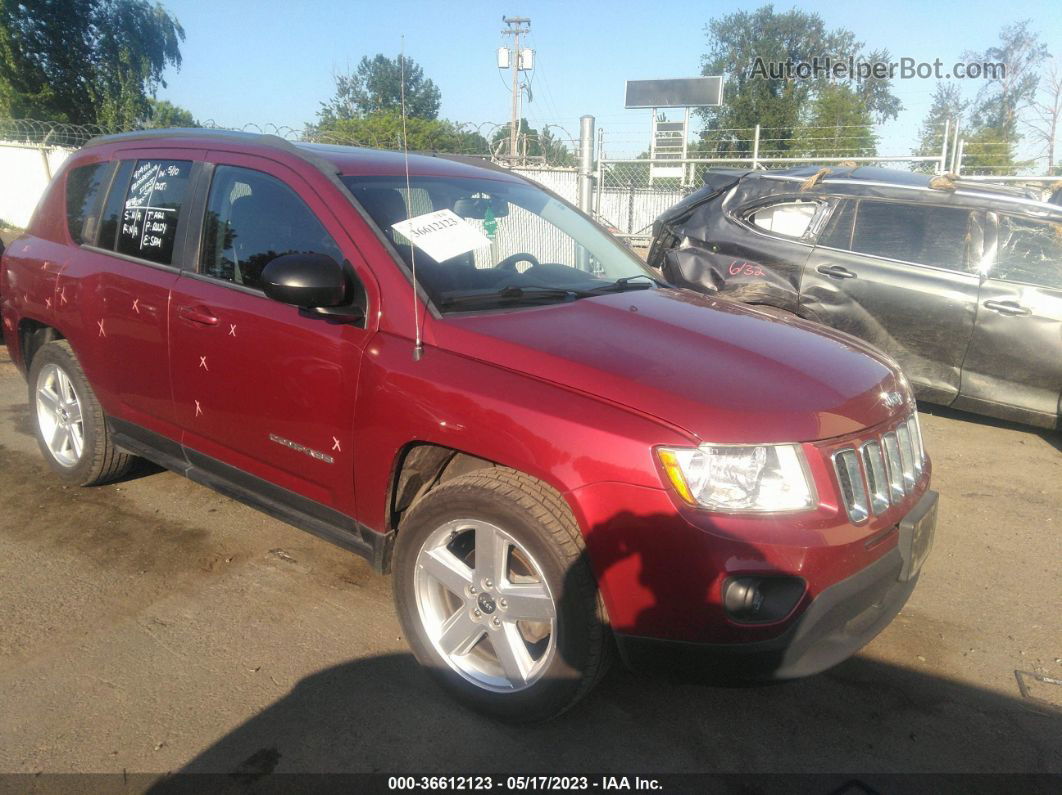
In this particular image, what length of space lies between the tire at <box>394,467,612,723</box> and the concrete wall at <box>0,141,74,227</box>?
18.8m

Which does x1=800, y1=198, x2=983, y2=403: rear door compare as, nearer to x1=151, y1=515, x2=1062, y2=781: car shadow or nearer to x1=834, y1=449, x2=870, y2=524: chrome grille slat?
x1=151, y1=515, x2=1062, y2=781: car shadow

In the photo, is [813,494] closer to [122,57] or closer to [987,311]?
[987,311]

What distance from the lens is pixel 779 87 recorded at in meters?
34.4

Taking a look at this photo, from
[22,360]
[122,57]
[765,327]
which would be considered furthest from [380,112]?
[765,327]

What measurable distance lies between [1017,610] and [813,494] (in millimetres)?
1859

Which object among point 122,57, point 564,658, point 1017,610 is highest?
point 122,57

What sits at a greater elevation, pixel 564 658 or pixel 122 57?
pixel 122 57

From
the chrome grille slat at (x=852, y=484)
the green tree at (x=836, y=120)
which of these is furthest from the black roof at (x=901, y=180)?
the green tree at (x=836, y=120)

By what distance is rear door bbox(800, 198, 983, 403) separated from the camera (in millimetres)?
5496

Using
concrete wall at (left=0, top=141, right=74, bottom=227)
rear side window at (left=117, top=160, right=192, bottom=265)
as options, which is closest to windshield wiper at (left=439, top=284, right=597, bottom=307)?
rear side window at (left=117, top=160, right=192, bottom=265)

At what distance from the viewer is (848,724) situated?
269cm

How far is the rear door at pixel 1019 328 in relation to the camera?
5.20 m

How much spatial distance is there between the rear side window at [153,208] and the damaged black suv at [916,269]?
3.94 meters

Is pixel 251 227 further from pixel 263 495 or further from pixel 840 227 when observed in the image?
pixel 840 227
